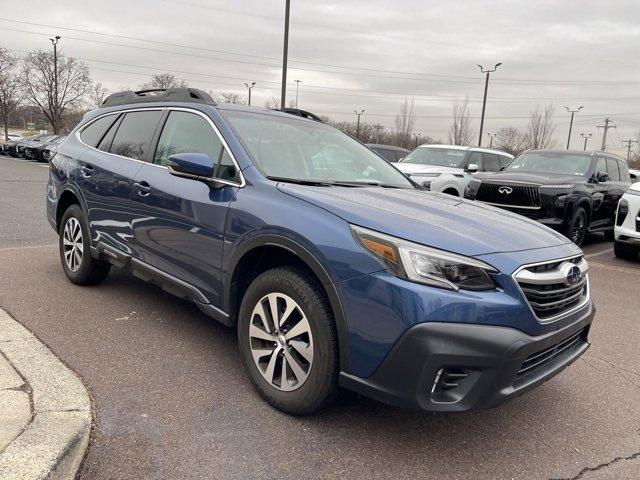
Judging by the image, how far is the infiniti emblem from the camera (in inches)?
109

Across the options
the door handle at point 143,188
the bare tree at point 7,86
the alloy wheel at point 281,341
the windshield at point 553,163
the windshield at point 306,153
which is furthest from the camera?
the bare tree at point 7,86

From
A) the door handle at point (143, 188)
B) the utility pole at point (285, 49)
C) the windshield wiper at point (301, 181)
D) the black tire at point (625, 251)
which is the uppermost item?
the utility pole at point (285, 49)

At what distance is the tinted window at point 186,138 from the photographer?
11.6ft

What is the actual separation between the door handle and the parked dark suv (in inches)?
240

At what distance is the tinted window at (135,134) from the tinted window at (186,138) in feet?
0.62

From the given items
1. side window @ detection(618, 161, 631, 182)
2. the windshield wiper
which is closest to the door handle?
the windshield wiper

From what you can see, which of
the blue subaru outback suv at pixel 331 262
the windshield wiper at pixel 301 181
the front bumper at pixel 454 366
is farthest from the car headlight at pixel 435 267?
the windshield wiper at pixel 301 181

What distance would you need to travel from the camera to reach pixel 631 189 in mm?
7910

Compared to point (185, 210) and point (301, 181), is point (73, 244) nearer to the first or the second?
point (185, 210)

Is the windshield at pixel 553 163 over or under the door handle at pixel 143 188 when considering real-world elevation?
over

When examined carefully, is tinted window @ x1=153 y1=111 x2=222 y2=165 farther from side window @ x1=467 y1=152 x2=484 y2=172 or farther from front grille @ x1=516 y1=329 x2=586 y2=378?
side window @ x1=467 y1=152 x2=484 y2=172

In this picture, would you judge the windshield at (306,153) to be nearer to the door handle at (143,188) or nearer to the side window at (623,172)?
the door handle at (143,188)

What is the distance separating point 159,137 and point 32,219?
6.10 metres

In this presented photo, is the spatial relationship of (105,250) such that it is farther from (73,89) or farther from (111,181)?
(73,89)
